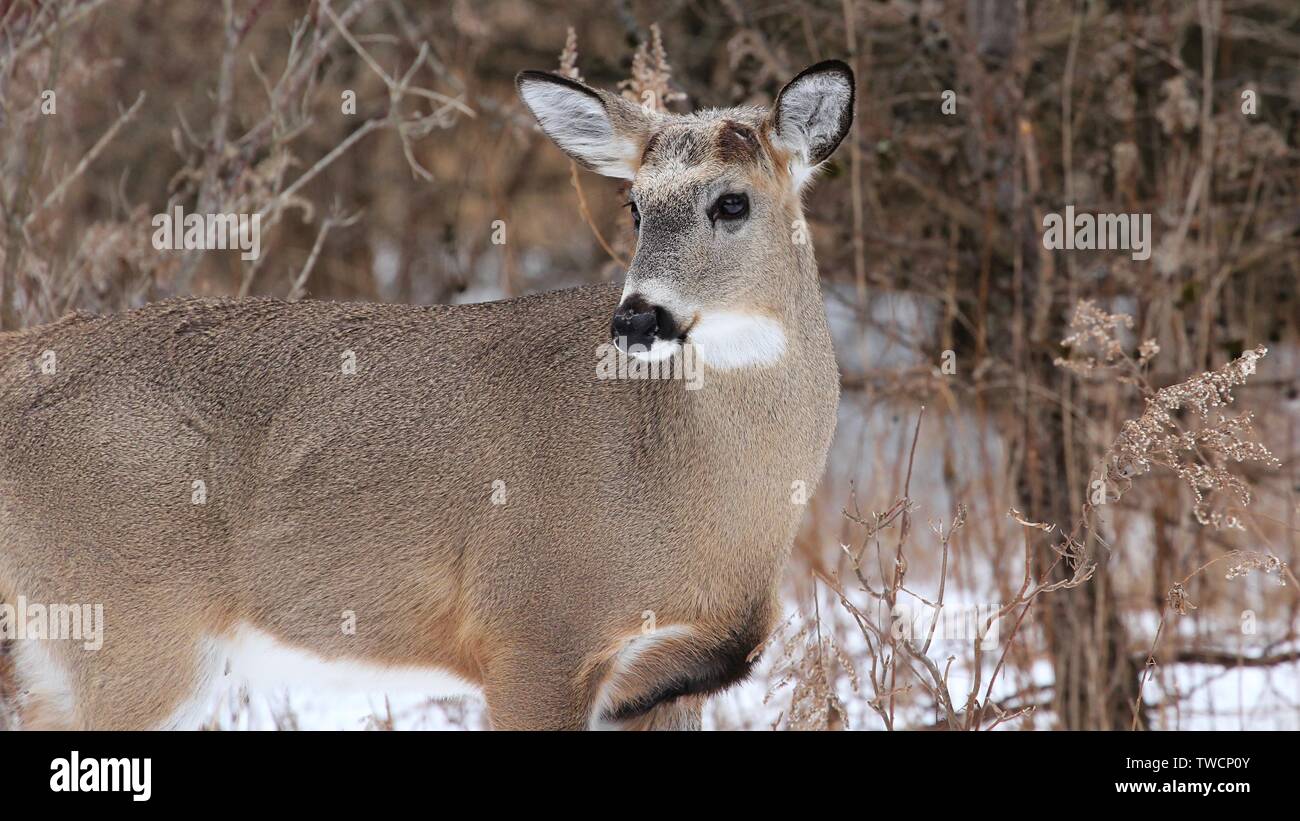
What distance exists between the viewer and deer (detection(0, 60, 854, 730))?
4.69 meters

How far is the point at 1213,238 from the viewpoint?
7613 mm

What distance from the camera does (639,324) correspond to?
166 inches

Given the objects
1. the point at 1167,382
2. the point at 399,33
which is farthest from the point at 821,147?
the point at 399,33

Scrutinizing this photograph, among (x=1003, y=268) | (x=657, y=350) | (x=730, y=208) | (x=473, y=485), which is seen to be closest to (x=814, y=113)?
(x=730, y=208)

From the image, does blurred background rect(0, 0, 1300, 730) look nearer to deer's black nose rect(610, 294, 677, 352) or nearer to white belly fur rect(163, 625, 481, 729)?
white belly fur rect(163, 625, 481, 729)

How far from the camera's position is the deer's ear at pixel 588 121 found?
5.02 metres

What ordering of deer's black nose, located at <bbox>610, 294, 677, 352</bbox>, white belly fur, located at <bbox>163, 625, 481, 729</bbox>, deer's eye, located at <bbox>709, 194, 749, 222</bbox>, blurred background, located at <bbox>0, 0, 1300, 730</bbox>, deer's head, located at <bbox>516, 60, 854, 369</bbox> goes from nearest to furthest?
1. deer's black nose, located at <bbox>610, 294, 677, 352</bbox>
2. deer's head, located at <bbox>516, 60, 854, 369</bbox>
3. deer's eye, located at <bbox>709, 194, 749, 222</bbox>
4. white belly fur, located at <bbox>163, 625, 481, 729</bbox>
5. blurred background, located at <bbox>0, 0, 1300, 730</bbox>

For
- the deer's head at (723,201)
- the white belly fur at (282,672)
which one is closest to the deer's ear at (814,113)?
the deer's head at (723,201)

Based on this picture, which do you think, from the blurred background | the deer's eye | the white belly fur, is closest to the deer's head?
the deer's eye

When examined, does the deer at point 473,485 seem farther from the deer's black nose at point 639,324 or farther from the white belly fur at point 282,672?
the deer's black nose at point 639,324

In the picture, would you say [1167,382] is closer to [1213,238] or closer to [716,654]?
[1213,238]

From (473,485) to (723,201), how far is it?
1.18 metres

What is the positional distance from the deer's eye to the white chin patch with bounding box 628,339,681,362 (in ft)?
1.71

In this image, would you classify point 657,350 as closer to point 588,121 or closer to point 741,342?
point 741,342
